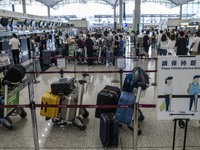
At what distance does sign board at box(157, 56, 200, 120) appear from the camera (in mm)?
2352

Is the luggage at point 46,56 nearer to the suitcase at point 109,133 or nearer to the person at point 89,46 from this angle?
the person at point 89,46

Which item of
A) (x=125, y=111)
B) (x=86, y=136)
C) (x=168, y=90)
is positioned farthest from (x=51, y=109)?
(x=168, y=90)

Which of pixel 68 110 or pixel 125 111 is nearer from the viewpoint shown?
pixel 125 111

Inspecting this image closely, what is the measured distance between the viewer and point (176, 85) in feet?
7.80

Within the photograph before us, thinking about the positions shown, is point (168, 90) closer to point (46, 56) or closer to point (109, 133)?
point (109, 133)

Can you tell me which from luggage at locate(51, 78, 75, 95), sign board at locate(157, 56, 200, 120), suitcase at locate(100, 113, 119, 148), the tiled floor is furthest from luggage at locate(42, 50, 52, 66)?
sign board at locate(157, 56, 200, 120)

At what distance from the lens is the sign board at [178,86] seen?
2352mm

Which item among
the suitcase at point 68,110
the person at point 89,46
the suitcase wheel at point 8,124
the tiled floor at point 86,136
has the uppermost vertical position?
the person at point 89,46

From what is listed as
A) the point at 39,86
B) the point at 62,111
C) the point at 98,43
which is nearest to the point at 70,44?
the point at 98,43

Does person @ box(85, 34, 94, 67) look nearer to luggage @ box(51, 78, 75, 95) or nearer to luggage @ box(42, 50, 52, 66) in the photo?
luggage @ box(42, 50, 52, 66)

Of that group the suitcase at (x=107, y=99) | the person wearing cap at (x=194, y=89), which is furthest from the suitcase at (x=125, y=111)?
the person wearing cap at (x=194, y=89)

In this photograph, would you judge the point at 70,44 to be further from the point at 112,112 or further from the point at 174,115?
the point at 174,115

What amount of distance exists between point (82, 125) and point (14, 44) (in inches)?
321

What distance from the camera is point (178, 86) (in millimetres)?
2377
